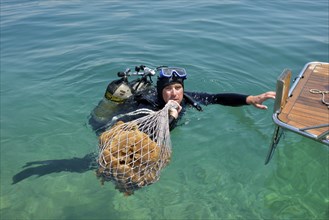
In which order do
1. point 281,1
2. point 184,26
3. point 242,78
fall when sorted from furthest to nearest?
point 281,1, point 184,26, point 242,78

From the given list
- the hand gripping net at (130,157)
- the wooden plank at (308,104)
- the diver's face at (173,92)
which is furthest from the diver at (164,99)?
the hand gripping net at (130,157)

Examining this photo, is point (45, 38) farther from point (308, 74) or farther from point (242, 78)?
point (308, 74)

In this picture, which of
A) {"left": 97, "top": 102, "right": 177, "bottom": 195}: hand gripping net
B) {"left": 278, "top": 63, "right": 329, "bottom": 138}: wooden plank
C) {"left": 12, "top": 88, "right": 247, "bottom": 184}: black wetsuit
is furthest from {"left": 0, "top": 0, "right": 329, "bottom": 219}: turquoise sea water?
{"left": 278, "top": 63, "right": 329, "bottom": 138}: wooden plank

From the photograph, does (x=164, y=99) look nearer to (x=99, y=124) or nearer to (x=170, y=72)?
(x=170, y=72)

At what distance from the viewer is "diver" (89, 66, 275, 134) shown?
5.19 m

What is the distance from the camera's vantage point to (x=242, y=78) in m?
8.02

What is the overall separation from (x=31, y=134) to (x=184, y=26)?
6.94 meters

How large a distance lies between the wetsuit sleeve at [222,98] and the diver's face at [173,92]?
74 cm

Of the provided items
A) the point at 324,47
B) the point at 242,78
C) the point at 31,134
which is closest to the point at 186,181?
the point at 31,134

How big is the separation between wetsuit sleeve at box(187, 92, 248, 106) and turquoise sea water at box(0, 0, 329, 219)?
537 millimetres

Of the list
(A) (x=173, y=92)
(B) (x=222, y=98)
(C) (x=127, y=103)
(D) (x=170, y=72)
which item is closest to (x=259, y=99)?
(B) (x=222, y=98)

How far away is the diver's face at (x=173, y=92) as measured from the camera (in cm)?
518

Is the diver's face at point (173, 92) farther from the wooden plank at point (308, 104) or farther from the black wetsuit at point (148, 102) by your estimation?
the wooden plank at point (308, 104)

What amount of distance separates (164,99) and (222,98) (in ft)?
3.33
